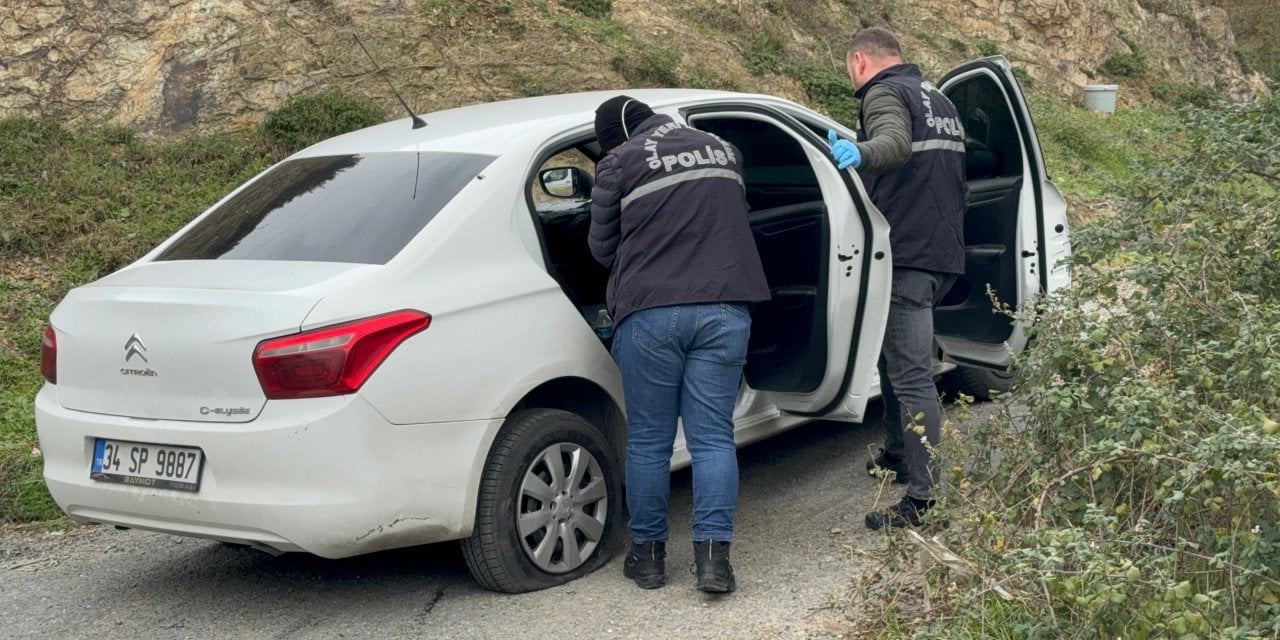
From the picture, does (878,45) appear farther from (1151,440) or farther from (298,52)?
(298,52)

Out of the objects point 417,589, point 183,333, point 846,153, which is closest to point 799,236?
point 846,153

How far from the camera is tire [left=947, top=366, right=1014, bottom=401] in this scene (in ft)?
22.6

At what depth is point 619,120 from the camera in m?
4.62

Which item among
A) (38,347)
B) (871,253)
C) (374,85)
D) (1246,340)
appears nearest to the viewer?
(1246,340)

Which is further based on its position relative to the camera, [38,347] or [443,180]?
[38,347]

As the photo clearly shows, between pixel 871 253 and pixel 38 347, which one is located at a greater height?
pixel 871 253

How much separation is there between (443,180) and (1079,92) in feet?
53.2

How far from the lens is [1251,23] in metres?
27.7

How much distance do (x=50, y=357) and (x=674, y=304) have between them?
7.11 feet

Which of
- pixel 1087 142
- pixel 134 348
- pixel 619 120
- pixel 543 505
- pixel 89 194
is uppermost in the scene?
pixel 619 120

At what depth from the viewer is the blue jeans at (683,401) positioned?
14.6 ft

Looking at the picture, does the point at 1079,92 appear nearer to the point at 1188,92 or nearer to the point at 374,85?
the point at 1188,92

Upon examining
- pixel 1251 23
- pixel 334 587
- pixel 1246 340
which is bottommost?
pixel 1251 23

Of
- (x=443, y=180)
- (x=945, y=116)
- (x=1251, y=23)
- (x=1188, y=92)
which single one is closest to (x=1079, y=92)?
(x=1188, y=92)
